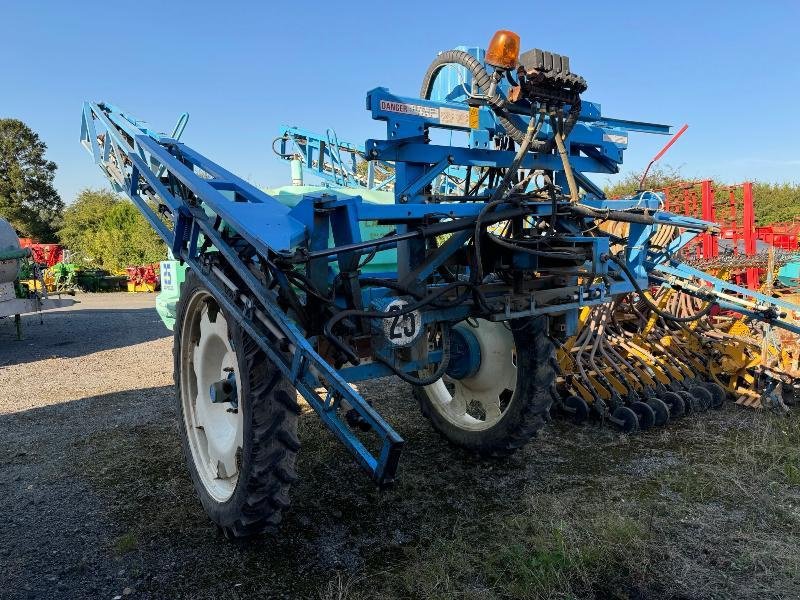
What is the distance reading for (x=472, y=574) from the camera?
2.69 meters

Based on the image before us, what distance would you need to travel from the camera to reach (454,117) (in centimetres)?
324

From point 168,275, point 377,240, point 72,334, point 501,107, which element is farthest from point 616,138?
point 72,334

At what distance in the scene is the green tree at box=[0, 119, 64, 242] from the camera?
3297 centimetres

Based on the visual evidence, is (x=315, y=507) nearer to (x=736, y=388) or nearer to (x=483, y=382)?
(x=483, y=382)

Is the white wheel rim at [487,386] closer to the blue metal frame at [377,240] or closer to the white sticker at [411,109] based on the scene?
the blue metal frame at [377,240]

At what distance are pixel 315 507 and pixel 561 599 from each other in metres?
1.51

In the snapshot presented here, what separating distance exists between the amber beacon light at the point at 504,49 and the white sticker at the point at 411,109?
0.44 meters

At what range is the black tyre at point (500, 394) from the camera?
3764 mm

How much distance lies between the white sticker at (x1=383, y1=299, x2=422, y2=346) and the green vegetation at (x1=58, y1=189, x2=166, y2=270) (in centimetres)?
2482

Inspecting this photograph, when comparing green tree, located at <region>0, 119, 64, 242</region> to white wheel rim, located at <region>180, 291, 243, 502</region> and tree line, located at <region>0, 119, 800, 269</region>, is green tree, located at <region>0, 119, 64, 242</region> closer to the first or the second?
tree line, located at <region>0, 119, 800, 269</region>

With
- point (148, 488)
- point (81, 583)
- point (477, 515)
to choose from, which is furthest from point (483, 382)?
point (81, 583)

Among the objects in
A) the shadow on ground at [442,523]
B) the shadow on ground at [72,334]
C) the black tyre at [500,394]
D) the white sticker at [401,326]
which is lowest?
the shadow on ground at [72,334]

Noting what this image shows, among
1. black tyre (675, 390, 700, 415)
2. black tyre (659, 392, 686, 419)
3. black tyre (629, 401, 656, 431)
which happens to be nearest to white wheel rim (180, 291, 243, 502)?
black tyre (629, 401, 656, 431)

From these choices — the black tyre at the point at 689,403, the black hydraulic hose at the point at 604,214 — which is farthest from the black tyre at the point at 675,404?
the black hydraulic hose at the point at 604,214
